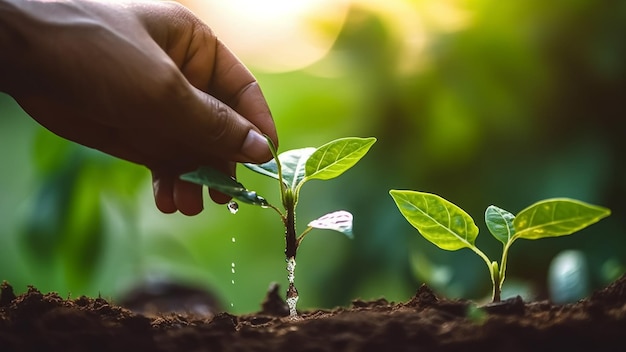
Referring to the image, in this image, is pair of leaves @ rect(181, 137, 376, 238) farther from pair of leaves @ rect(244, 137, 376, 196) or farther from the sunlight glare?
the sunlight glare

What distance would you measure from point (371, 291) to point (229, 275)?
1152mm

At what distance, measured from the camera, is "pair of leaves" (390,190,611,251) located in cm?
72

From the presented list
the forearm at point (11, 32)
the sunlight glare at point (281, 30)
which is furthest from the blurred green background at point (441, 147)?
the forearm at point (11, 32)

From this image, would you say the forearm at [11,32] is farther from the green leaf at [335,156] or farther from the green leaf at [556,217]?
the green leaf at [556,217]

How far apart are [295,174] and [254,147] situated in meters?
0.07

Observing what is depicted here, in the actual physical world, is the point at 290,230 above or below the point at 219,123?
below

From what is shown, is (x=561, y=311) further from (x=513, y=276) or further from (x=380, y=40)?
(x=380, y=40)

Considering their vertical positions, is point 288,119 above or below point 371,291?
above

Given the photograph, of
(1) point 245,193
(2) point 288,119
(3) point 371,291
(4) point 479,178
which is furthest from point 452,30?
(1) point 245,193

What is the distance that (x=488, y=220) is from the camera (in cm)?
79

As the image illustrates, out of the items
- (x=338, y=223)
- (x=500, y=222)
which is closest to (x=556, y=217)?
(x=500, y=222)

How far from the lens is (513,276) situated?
2004mm

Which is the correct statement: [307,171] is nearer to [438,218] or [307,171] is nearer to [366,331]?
[438,218]

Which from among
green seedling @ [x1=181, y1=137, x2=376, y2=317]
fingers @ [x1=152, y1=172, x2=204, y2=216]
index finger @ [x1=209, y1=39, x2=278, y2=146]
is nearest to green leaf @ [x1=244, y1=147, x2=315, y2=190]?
green seedling @ [x1=181, y1=137, x2=376, y2=317]
